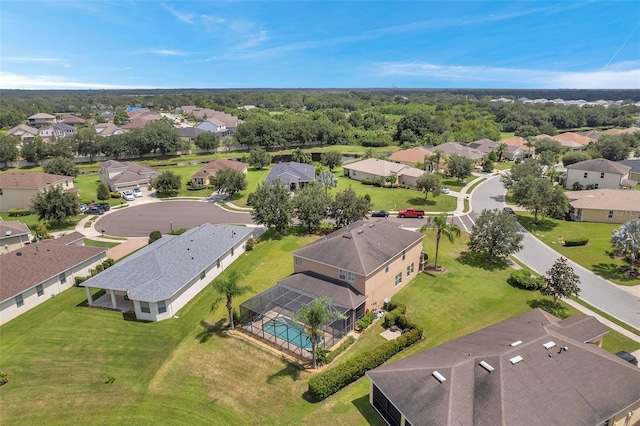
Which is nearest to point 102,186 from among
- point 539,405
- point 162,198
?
point 162,198

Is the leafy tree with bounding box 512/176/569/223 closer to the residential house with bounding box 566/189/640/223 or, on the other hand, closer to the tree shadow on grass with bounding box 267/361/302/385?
the residential house with bounding box 566/189/640/223

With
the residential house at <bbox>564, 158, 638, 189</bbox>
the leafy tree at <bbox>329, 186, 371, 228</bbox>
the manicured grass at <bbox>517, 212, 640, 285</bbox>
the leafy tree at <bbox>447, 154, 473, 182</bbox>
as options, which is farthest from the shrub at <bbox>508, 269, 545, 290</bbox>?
the residential house at <bbox>564, 158, 638, 189</bbox>

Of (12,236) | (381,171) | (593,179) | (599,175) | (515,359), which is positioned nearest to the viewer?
Result: (515,359)

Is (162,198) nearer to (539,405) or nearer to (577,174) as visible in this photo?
(539,405)

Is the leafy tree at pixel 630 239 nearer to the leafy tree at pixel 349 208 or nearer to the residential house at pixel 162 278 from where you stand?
the leafy tree at pixel 349 208

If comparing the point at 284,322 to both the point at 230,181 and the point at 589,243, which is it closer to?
the point at 589,243

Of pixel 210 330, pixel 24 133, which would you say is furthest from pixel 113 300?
pixel 24 133

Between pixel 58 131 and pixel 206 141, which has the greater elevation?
pixel 58 131
